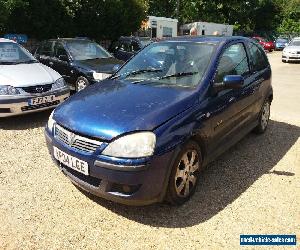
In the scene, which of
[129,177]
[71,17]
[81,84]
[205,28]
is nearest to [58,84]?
[81,84]

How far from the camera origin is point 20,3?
13172 mm

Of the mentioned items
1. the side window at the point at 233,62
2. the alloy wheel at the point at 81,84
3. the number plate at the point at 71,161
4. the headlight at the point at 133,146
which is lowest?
the alloy wheel at the point at 81,84

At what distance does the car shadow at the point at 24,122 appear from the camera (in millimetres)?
6221

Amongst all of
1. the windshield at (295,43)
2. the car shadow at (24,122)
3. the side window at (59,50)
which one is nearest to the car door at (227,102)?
the car shadow at (24,122)

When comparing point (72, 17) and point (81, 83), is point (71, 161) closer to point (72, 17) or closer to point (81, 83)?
point (81, 83)

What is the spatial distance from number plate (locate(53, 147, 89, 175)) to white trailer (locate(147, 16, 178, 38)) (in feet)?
75.2

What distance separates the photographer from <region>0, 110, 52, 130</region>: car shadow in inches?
245

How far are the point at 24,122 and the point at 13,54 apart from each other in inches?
68.4

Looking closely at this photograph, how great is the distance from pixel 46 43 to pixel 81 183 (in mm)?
7348

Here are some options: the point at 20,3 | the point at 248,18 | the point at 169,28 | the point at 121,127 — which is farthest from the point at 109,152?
the point at 248,18

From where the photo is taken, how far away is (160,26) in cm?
2639

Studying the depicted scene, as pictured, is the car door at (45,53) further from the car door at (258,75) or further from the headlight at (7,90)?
the car door at (258,75)

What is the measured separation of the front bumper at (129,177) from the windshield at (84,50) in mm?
5975

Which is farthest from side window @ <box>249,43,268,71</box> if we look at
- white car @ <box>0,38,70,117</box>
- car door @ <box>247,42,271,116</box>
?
white car @ <box>0,38,70,117</box>
